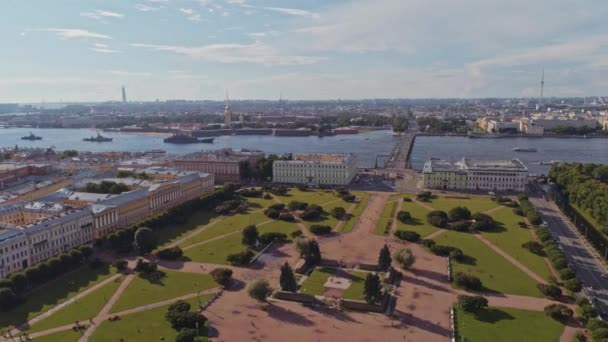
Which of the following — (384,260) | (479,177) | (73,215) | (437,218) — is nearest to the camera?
(384,260)

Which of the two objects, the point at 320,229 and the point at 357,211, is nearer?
the point at 320,229

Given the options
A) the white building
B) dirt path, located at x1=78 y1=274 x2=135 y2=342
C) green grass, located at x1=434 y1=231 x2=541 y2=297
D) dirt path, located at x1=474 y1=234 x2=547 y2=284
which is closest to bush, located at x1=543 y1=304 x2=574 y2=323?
green grass, located at x1=434 y1=231 x2=541 y2=297

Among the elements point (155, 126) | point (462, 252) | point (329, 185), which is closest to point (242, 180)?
point (329, 185)

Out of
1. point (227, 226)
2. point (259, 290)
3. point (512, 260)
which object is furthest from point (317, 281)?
point (227, 226)

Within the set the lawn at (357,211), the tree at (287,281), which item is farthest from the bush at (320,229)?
the tree at (287,281)

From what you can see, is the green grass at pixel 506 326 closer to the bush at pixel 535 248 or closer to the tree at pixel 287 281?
the tree at pixel 287 281

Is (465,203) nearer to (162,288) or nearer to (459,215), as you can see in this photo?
(459,215)

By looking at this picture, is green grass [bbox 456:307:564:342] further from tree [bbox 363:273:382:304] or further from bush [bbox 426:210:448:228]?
bush [bbox 426:210:448:228]
